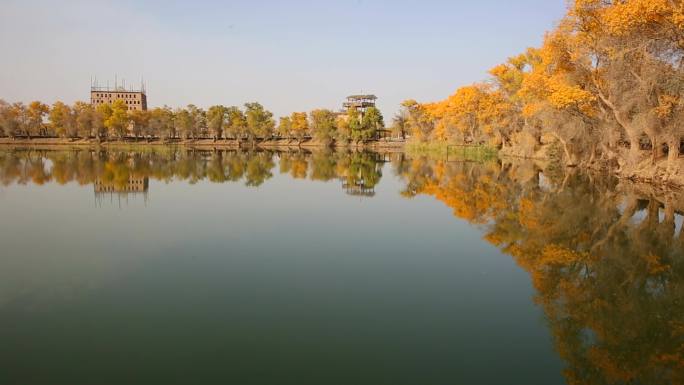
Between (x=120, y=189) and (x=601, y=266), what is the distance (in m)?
20.0

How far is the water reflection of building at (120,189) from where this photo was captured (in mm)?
19212

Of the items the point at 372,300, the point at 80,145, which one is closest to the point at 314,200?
the point at 372,300

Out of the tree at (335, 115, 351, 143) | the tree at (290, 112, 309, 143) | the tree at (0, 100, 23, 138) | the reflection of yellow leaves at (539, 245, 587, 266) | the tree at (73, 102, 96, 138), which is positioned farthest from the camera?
the tree at (290, 112, 309, 143)

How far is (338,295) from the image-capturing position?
7914 millimetres

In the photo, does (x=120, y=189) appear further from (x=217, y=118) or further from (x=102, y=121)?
(x=217, y=118)

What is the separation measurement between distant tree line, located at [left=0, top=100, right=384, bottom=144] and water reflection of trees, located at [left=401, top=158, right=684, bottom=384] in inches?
2598

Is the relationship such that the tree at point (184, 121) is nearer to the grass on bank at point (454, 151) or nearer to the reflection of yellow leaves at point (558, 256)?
the grass on bank at point (454, 151)

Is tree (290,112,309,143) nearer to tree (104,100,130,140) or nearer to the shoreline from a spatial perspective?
the shoreline

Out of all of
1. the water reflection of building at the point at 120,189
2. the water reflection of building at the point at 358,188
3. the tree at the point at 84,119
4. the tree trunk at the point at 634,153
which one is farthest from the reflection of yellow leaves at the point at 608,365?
the tree at the point at 84,119

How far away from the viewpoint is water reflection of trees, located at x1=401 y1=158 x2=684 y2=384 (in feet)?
19.5

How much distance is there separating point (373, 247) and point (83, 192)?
15.4 meters

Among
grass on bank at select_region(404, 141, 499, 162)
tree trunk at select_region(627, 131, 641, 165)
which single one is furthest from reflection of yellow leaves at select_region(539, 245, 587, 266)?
grass on bank at select_region(404, 141, 499, 162)

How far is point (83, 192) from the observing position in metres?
20.2

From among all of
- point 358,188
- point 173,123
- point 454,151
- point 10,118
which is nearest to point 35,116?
point 10,118
